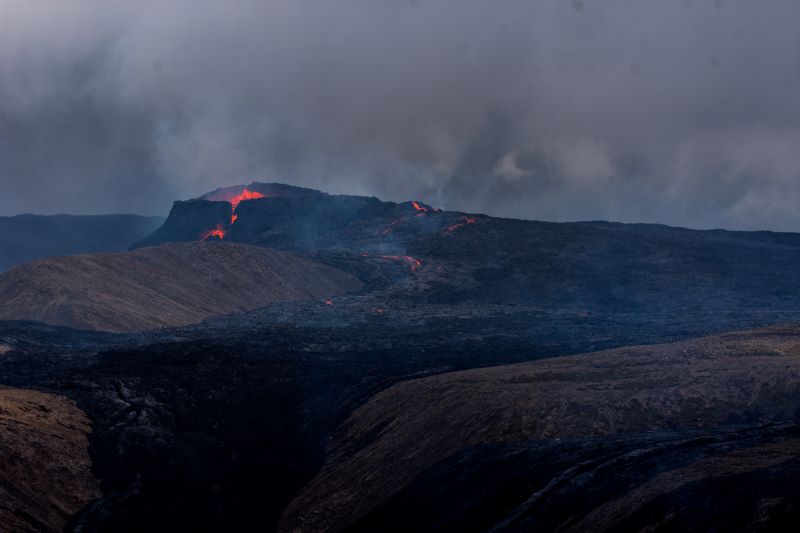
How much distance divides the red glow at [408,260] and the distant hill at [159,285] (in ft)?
30.0

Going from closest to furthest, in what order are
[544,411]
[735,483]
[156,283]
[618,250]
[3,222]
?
[735,483], [544,411], [156,283], [618,250], [3,222]

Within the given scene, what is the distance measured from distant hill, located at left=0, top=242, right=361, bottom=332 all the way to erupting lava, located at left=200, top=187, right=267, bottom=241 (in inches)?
2199

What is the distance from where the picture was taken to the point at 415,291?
93188 mm

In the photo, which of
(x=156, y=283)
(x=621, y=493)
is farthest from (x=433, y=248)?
(x=621, y=493)

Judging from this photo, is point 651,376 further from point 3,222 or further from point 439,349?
point 3,222

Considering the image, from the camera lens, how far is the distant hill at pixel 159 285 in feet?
238

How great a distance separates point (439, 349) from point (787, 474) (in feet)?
130

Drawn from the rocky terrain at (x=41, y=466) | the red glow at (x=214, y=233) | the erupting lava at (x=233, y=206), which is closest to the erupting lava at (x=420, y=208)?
the erupting lava at (x=233, y=206)

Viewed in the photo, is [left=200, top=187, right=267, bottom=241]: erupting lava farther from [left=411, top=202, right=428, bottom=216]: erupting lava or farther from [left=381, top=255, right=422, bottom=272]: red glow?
[left=381, top=255, right=422, bottom=272]: red glow

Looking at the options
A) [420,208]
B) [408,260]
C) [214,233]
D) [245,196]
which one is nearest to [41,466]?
[408,260]

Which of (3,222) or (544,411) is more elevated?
(3,222)

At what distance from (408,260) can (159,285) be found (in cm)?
3854

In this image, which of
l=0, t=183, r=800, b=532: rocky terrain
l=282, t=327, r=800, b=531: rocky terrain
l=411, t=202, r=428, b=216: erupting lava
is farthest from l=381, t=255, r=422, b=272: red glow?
l=282, t=327, r=800, b=531: rocky terrain

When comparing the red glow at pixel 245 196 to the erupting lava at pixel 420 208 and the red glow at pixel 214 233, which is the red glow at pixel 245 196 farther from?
the erupting lava at pixel 420 208
